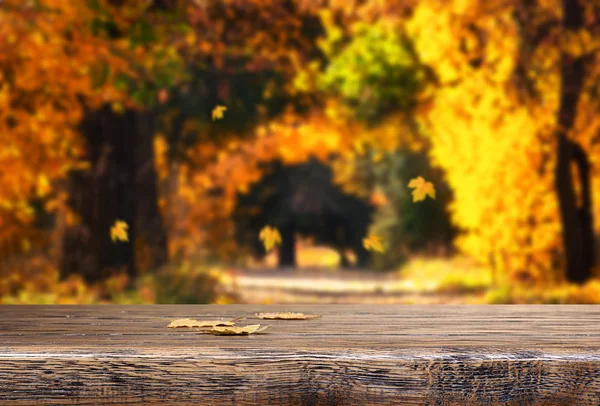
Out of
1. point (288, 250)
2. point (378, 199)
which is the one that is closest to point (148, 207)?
point (378, 199)

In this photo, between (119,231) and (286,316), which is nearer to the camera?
(286,316)

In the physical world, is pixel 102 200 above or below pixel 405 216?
below

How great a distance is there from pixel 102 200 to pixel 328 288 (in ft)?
19.7

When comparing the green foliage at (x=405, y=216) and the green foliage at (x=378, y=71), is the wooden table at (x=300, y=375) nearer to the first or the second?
the green foliage at (x=378, y=71)

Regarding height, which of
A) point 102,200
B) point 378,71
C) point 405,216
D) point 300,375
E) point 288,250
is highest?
point 378,71

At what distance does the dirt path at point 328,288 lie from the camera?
1314 centimetres

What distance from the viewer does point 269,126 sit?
1578 centimetres

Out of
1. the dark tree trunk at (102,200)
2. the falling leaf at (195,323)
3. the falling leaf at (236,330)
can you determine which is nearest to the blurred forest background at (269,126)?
the dark tree trunk at (102,200)

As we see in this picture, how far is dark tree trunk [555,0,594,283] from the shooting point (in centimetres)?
1161

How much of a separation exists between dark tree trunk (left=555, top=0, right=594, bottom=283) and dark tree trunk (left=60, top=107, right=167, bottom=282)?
544cm

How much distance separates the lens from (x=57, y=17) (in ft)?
31.6

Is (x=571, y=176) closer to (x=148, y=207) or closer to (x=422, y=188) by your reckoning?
(x=148, y=207)

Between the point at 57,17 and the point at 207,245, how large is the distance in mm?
6967

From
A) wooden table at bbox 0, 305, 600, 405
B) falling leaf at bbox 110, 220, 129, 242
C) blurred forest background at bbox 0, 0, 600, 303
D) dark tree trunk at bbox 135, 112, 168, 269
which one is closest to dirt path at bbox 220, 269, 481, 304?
blurred forest background at bbox 0, 0, 600, 303
